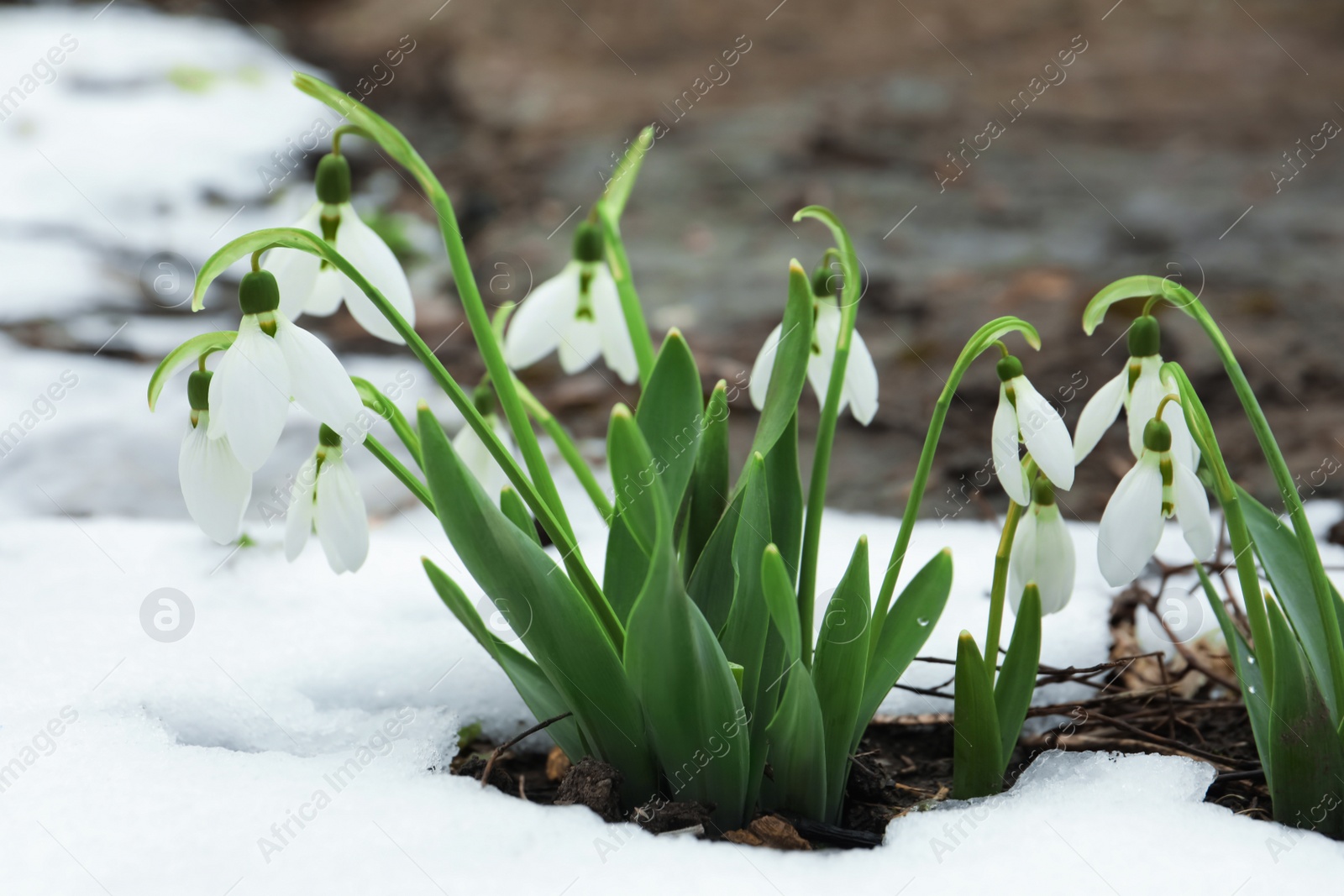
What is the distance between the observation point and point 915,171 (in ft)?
12.0

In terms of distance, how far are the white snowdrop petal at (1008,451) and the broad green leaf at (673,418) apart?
0.76 feet

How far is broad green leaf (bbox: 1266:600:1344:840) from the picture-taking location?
0.81 metres

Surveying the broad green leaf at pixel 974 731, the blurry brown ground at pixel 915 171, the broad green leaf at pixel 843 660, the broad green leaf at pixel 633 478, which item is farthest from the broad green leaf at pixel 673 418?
the blurry brown ground at pixel 915 171

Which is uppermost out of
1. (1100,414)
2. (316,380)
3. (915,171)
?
(915,171)

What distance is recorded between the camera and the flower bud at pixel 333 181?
0.83 metres

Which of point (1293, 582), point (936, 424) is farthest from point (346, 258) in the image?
point (1293, 582)

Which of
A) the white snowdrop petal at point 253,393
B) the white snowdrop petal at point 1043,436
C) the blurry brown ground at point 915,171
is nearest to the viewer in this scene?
the white snowdrop petal at point 253,393

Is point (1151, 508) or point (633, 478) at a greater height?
point (1151, 508)

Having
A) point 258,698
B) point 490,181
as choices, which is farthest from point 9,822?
point 490,181

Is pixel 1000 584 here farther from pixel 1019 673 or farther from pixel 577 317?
pixel 577 317

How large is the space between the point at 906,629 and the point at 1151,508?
22 cm

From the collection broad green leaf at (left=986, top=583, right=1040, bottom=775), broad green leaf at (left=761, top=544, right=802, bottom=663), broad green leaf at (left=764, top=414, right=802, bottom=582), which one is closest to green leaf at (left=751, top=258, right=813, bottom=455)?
broad green leaf at (left=764, top=414, right=802, bottom=582)

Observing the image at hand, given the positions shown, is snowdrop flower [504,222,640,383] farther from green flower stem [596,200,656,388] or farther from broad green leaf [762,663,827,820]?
broad green leaf [762,663,827,820]

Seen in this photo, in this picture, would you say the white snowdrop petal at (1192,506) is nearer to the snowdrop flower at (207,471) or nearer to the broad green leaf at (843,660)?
the broad green leaf at (843,660)
